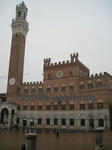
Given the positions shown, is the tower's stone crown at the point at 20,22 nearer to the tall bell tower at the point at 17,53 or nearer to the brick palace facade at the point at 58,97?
the tall bell tower at the point at 17,53

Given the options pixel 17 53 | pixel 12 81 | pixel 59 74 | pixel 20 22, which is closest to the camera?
pixel 59 74

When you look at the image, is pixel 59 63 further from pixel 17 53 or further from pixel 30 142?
pixel 30 142

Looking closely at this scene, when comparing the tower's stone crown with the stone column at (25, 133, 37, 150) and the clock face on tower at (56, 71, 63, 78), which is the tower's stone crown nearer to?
the clock face on tower at (56, 71, 63, 78)

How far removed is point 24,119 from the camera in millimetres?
44688

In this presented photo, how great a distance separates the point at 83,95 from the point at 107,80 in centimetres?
635

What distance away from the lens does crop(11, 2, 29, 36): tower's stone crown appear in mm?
52822

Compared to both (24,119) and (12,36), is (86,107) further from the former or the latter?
(12,36)

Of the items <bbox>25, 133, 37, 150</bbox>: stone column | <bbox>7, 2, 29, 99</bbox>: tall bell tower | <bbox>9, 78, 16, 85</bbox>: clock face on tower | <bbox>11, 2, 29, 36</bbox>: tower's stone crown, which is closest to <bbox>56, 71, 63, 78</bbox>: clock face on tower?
<bbox>7, 2, 29, 99</bbox>: tall bell tower

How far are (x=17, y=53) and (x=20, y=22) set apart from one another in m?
10.2

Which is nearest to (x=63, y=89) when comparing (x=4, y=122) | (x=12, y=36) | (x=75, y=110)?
(x=75, y=110)

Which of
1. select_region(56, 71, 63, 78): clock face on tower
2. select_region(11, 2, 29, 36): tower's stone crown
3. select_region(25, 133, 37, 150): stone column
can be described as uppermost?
select_region(11, 2, 29, 36): tower's stone crown

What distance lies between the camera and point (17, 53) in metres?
50.3

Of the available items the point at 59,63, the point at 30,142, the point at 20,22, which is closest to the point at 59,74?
the point at 59,63

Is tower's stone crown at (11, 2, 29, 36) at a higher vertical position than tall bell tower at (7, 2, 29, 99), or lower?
higher
